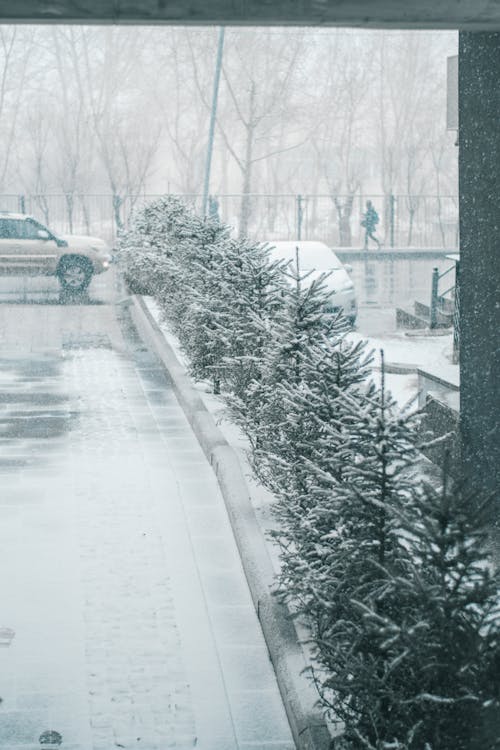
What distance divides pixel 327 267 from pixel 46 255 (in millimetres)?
7206

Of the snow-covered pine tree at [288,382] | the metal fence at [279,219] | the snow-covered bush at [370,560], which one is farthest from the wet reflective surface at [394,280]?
the snow-covered bush at [370,560]

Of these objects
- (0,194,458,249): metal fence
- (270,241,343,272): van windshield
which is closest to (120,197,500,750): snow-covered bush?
(270,241,343,272): van windshield

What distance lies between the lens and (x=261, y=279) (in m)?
10.1

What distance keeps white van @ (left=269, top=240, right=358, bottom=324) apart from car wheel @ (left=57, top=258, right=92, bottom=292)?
5.77 metres

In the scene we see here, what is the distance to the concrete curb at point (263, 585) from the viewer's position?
515 centimetres

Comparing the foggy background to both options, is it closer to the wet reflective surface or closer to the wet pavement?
the wet reflective surface

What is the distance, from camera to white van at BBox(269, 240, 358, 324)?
19125mm

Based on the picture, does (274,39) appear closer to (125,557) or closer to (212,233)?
(212,233)

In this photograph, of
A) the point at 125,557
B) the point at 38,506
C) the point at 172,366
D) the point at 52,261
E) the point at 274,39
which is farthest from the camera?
the point at 274,39

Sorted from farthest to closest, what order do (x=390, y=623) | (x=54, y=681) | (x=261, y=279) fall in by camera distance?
(x=261, y=279), (x=54, y=681), (x=390, y=623)

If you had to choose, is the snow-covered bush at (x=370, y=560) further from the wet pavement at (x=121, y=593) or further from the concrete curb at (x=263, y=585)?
the wet pavement at (x=121, y=593)

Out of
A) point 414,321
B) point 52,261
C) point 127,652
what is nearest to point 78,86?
point 52,261

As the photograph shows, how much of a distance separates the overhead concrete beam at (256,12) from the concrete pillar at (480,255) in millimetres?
1375

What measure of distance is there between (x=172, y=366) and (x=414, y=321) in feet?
22.6
